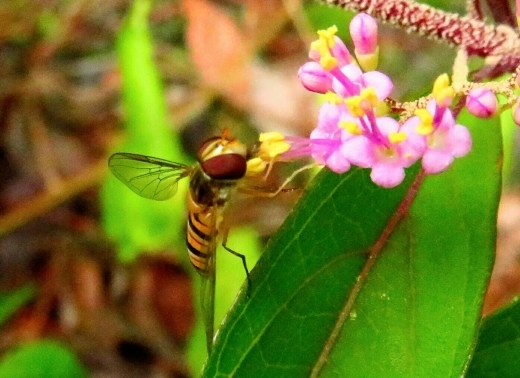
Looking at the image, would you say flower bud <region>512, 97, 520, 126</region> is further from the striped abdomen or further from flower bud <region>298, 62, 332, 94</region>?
the striped abdomen

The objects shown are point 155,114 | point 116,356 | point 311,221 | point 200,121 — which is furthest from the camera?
point 200,121

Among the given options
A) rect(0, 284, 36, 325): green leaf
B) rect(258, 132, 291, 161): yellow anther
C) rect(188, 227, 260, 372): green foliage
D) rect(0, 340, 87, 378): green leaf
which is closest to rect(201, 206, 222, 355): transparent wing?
rect(258, 132, 291, 161): yellow anther

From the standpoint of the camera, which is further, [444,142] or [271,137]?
[271,137]

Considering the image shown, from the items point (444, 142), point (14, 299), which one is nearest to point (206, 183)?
point (444, 142)

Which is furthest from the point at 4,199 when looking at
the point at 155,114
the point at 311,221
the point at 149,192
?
the point at 311,221

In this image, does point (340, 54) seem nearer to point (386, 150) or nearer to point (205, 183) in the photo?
point (386, 150)

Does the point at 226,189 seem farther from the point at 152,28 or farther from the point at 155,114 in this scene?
the point at 152,28
